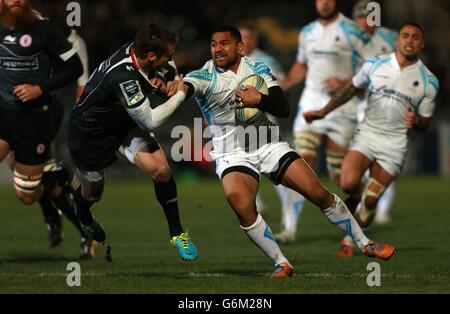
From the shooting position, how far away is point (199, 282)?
376 inches

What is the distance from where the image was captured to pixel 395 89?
12.1 meters

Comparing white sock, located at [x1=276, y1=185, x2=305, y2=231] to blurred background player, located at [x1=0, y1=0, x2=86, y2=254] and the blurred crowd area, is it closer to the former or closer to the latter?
blurred background player, located at [x1=0, y1=0, x2=86, y2=254]

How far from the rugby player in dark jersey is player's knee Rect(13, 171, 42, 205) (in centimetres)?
Result: 100

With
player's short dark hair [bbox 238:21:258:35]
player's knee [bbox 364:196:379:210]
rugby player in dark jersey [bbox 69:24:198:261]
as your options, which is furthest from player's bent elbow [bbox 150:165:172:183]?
player's short dark hair [bbox 238:21:258:35]

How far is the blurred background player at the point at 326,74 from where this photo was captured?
14.1m

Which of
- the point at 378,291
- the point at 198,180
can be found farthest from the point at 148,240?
the point at 198,180

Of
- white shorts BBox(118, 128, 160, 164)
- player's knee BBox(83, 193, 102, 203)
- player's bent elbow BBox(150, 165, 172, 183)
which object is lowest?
player's knee BBox(83, 193, 102, 203)

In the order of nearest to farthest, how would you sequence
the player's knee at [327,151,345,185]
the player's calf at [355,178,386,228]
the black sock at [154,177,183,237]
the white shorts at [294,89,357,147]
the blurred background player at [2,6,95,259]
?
the black sock at [154,177,183,237]
the blurred background player at [2,6,95,259]
the player's calf at [355,178,386,228]
the player's knee at [327,151,345,185]
the white shorts at [294,89,357,147]

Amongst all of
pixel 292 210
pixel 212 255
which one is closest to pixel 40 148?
pixel 212 255

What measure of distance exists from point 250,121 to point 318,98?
14.5ft

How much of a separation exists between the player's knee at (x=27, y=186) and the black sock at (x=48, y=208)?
2.42 ft

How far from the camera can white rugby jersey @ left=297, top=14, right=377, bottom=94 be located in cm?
1436

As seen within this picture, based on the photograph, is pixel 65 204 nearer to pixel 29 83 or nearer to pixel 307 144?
pixel 29 83

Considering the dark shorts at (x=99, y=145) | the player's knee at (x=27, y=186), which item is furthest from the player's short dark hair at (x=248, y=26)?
the dark shorts at (x=99, y=145)
